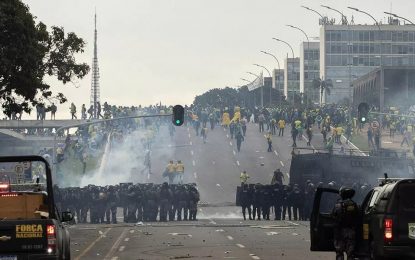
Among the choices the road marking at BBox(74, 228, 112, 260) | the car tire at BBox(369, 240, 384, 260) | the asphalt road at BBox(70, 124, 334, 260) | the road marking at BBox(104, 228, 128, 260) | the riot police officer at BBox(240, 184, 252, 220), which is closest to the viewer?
the car tire at BBox(369, 240, 384, 260)

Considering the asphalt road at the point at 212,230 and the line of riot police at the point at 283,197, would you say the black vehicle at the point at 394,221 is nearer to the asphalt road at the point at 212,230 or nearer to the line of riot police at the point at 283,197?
the asphalt road at the point at 212,230

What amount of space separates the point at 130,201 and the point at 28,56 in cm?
1310

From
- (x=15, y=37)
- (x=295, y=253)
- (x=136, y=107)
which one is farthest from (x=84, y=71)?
(x=136, y=107)

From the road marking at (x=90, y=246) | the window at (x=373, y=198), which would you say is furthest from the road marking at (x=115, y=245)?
Result: the window at (x=373, y=198)

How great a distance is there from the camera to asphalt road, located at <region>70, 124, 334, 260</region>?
113 ft

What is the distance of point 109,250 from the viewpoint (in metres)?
36.1

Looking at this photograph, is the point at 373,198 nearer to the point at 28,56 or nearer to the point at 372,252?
the point at 372,252

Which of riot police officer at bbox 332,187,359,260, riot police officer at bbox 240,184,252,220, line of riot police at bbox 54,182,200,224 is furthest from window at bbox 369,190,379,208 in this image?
riot police officer at bbox 240,184,252,220

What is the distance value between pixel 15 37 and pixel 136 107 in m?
81.7

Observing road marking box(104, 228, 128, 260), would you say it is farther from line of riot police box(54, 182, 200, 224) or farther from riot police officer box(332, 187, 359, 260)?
riot police officer box(332, 187, 359, 260)

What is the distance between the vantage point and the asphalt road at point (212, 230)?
34375mm

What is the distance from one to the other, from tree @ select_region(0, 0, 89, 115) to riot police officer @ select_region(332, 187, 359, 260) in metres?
21.6

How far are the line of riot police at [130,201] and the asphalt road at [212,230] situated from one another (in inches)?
58.5

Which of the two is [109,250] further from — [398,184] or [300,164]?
[300,164]
